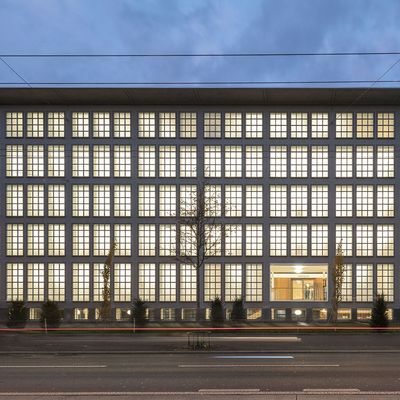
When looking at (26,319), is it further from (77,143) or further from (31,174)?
(77,143)

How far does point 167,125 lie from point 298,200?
13730 millimetres

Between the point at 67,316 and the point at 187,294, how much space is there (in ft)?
35.5

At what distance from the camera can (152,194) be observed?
4291cm

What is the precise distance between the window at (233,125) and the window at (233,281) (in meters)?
11.9

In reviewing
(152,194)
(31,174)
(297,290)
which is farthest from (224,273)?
(31,174)

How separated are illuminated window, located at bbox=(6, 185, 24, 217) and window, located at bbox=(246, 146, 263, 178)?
20.7 metres

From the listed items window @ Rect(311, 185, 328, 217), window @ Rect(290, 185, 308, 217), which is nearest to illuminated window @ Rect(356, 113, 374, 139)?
window @ Rect(311, 185, 328, 217)

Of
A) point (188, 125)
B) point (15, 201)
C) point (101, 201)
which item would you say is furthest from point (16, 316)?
point (188, 125)

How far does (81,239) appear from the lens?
42781 mm

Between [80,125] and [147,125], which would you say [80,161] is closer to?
[80,125]

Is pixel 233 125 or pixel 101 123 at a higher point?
pixel 101 123

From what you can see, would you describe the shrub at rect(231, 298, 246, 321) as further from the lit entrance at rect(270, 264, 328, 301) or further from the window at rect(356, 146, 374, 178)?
the window at rect(356, 146, 374, 178)

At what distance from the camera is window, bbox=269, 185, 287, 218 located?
140ft

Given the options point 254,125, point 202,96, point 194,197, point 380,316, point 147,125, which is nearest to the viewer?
point 380,316
